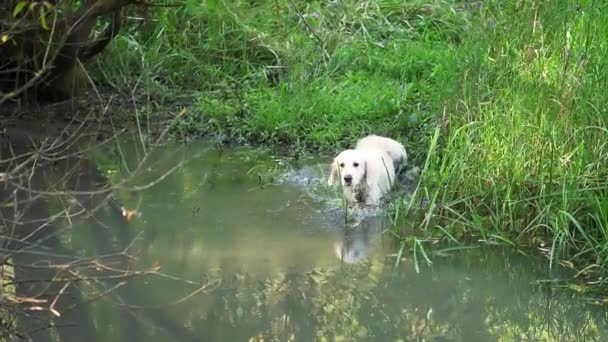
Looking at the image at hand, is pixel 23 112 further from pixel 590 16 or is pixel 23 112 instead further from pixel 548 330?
pixel 548 330

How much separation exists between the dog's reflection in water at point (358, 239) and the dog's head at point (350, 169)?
0.37m

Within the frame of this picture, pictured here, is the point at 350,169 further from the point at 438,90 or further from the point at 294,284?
the point at 294,284

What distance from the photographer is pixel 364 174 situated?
21.7ft

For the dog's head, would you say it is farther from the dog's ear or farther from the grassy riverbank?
the grassy riverbank

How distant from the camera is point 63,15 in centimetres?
708

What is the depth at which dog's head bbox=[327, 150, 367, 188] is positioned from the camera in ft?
21.2

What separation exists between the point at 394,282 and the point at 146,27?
5114 mm

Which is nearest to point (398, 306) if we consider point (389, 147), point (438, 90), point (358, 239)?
point (358, 239)

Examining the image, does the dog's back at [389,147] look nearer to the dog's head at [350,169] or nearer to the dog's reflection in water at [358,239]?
the dog's head at [350,169]

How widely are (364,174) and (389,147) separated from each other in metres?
0.46

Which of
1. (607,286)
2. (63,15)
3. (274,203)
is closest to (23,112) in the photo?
(63,15)

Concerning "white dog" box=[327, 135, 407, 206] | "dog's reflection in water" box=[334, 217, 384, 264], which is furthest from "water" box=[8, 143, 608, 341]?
"white dog" box=[327, 135, 407, 206]

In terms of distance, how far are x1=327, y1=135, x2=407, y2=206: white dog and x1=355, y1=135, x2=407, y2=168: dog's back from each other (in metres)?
0.08

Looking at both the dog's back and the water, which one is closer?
the water
